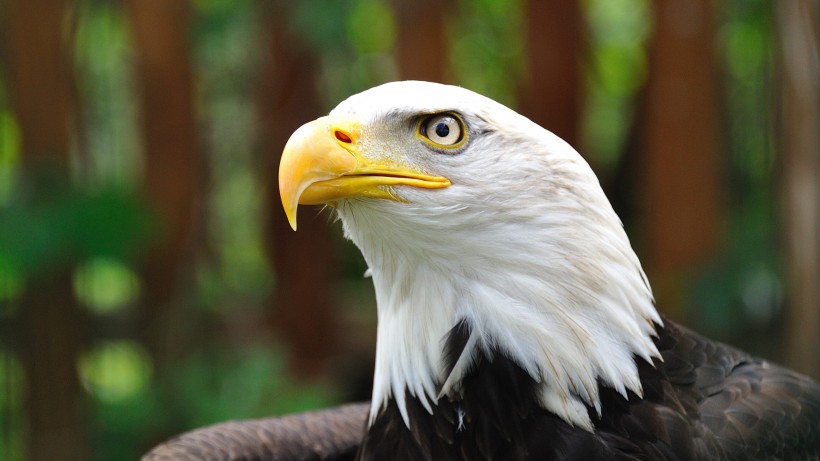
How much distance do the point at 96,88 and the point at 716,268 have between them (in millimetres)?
3033

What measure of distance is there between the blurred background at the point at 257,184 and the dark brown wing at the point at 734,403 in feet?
6.40

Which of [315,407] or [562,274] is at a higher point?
[562,274]

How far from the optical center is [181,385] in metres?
4.00

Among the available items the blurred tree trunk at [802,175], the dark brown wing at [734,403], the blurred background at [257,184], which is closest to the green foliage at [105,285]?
the blurred background at [257,184]

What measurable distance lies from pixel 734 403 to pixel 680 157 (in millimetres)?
2448

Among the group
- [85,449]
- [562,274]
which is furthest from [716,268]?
[85,449]

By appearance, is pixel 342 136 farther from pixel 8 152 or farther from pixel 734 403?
pixel 8 152

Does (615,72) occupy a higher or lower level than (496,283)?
higher

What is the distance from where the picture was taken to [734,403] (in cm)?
201

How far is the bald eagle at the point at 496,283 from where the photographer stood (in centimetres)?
183

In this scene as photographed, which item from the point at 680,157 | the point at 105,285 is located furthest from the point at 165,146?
the point at 680,157

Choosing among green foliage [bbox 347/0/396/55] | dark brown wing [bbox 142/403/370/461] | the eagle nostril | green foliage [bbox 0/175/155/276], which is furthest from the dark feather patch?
green foliage [bbox 347/0/396/55]

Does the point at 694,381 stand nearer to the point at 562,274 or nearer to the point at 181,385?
the point at 562,274

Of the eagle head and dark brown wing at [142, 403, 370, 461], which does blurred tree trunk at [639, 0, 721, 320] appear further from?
the eagle head
